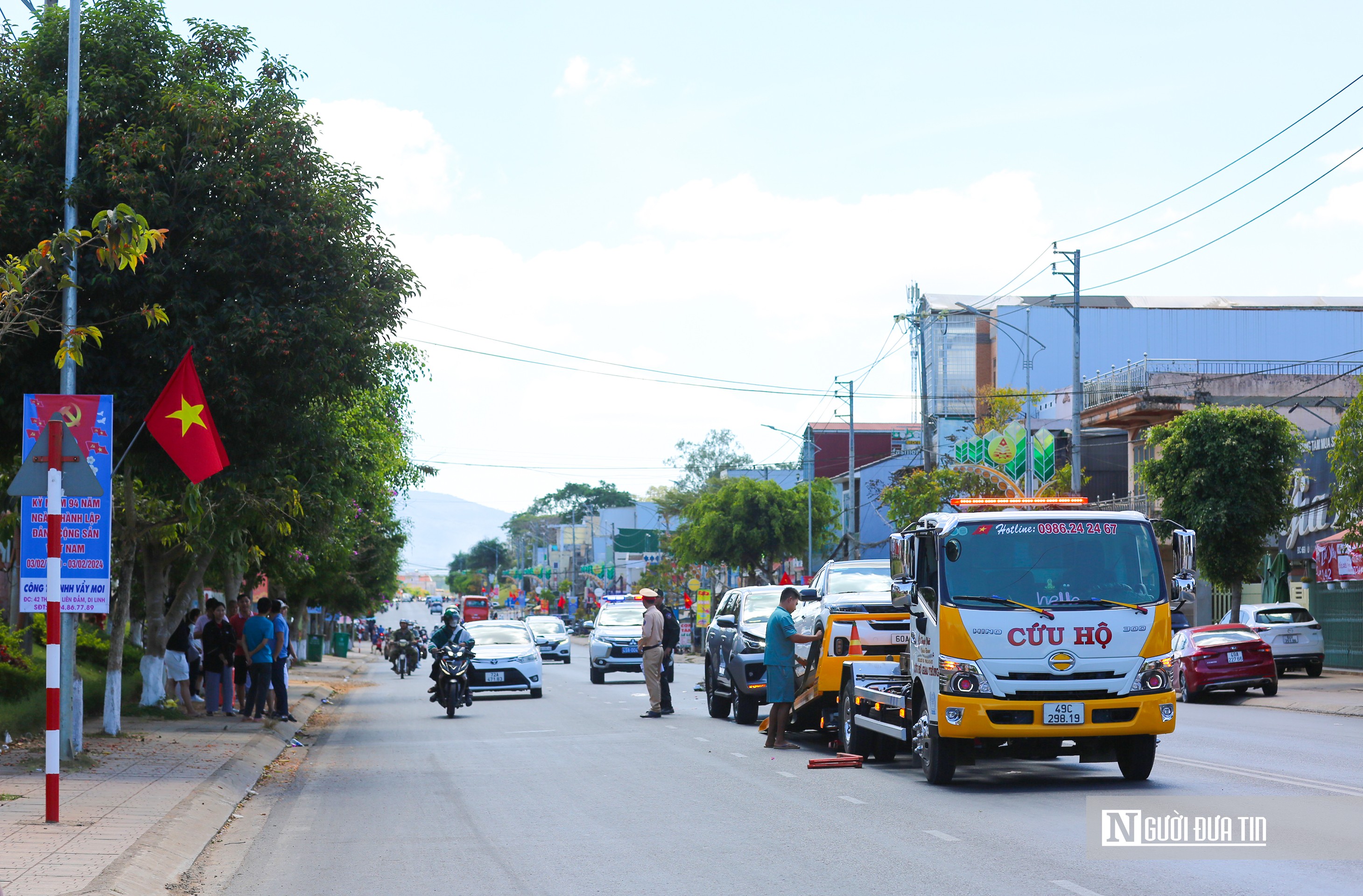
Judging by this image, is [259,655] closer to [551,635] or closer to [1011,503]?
[1011,503]

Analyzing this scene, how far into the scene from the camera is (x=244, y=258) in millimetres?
16125

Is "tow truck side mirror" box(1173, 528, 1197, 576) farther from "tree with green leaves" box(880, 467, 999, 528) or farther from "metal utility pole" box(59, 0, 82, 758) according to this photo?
"tree with green leaves" box(880, 467, 999, 528)

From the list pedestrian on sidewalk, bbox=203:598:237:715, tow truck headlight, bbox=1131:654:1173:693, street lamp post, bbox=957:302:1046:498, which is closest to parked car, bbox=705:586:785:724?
tow truck headlight, bbox=1131:654:1173:693

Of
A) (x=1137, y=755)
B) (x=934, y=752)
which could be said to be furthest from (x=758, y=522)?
(x=1137, y=755)

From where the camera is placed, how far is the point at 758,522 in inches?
2517

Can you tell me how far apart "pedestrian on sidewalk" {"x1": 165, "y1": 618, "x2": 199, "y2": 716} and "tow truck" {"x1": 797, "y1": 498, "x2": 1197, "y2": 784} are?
599 inches

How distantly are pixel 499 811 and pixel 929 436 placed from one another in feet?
129

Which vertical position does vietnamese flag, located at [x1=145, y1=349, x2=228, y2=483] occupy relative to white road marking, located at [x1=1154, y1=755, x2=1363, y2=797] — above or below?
above

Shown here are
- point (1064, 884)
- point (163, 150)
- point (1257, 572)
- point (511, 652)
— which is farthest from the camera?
point (1257, 572)

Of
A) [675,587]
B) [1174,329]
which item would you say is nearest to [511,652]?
[1174,329]

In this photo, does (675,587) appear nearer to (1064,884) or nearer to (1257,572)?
(1257,572)

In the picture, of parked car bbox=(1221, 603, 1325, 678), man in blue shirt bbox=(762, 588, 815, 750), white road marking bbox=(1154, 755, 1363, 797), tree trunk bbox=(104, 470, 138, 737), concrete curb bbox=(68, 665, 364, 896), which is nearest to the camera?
concrete curb bbox=(68, 665, 364, 896)

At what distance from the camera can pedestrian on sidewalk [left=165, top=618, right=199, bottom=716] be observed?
79.4 ft

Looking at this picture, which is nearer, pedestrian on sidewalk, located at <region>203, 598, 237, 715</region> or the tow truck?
the tow truck
